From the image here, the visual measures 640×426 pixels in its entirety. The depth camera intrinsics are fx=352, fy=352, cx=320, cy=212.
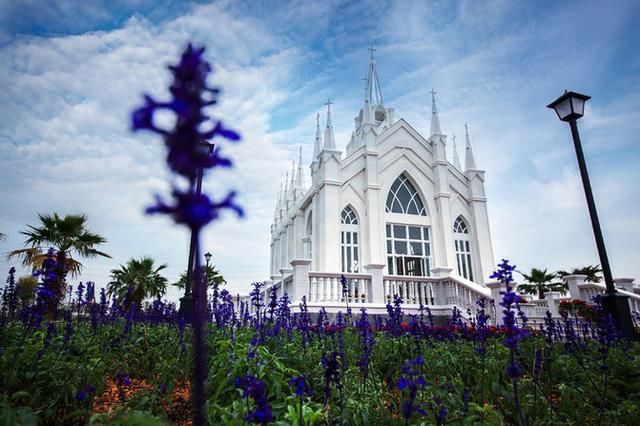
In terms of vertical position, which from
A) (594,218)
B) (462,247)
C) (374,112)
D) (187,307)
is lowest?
(187,307)

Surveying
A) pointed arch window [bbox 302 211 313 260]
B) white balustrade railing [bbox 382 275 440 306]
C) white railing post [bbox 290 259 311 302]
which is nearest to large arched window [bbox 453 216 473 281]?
white balustrade railing [bbox 382 275 440 306]

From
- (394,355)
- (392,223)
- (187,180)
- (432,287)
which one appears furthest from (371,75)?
(187,180)

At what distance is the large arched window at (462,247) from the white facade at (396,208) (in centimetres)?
6

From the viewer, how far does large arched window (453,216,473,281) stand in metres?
20.6

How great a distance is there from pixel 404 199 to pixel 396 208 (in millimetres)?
858

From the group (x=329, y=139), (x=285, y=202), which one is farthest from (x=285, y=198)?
(x=329, y=139)

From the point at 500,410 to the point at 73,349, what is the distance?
14.8 feet

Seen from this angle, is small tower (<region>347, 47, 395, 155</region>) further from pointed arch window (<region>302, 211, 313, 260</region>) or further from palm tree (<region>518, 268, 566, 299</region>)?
palm tree (<region>518, 268, 566, 299</region>)

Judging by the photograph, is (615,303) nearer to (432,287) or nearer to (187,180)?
(432,287)

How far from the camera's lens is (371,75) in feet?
84.2

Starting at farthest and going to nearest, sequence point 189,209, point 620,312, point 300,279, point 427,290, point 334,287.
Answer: point 427,290 → point 334,287 → point 300,279 → point 620,312 → point 189,209

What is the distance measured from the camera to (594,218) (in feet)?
23.8

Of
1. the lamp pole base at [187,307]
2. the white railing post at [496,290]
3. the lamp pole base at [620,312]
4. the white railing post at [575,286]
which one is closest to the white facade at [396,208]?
the white railing post at [575,286]

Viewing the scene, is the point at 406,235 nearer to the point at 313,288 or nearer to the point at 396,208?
the point at 396,208
